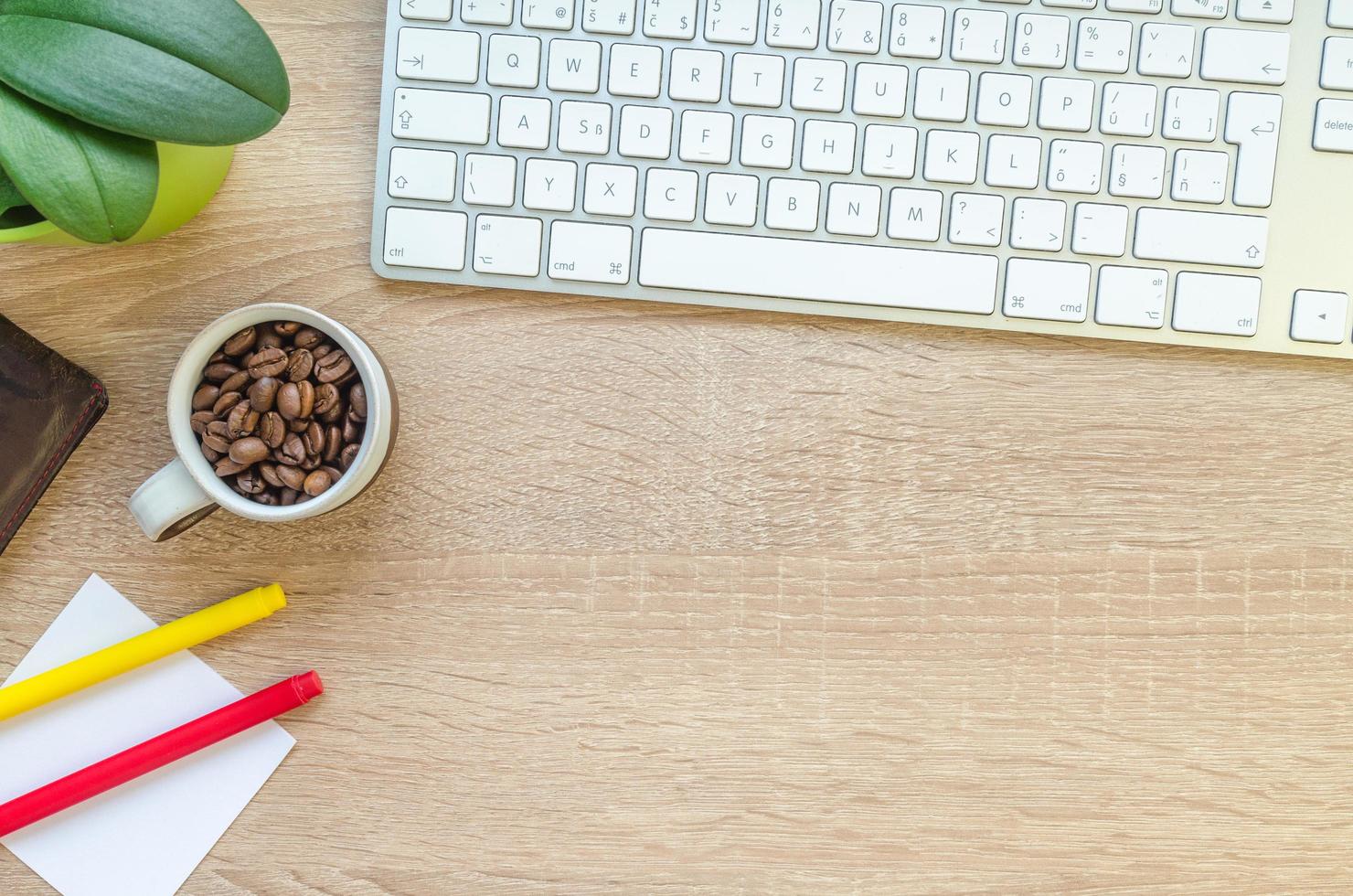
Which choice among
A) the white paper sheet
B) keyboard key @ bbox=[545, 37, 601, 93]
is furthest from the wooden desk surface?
keyboard key @ bbox=[545, 37, 601, 93]

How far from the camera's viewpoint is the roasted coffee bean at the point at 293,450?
511 mm

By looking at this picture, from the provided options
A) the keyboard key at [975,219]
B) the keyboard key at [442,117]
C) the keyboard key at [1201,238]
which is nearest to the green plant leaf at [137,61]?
the keyboard key at [442,117]

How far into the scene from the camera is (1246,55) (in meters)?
0.53

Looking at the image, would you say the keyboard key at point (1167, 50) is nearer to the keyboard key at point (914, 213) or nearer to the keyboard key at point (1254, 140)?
the keyboard key at point (1254, 140)

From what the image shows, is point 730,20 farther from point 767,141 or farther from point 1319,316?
point 1319,316

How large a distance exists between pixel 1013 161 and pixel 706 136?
17cm

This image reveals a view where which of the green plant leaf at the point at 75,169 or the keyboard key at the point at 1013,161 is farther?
the keyboard key at the point at 1013,161

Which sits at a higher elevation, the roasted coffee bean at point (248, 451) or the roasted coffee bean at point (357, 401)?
the roasted coffee bean at point (357, 401)

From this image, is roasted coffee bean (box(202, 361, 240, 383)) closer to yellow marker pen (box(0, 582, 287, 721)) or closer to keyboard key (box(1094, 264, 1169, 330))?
yellow marker pen (box(0, 582, 287, 721))

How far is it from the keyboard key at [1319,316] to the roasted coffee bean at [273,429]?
1.81 ft

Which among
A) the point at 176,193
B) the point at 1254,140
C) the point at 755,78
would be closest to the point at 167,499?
the point at 176,193

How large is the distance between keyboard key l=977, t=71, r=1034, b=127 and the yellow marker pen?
49cm

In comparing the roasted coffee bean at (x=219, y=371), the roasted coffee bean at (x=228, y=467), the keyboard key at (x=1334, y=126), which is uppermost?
the keyboard key at (x=1334, y=126)

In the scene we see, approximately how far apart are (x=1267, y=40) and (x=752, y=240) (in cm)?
30
